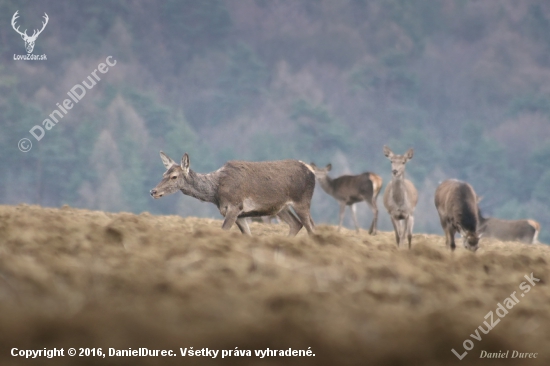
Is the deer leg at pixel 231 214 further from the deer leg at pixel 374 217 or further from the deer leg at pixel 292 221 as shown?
the deer leg at pixel 374 217

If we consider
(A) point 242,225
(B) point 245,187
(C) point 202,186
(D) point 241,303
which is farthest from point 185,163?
(D) point 241,303

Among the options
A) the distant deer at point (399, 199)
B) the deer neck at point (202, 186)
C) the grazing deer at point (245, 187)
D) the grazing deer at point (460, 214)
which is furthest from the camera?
the distant deer at point (399, 199)

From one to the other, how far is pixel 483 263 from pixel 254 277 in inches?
106

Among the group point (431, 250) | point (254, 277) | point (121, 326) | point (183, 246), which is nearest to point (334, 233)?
point (431, 250)

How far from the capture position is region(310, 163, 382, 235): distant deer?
2211 cm

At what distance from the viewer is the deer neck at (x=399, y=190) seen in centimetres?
1347

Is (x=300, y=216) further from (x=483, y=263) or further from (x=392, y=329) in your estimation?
(x=392, y=329)

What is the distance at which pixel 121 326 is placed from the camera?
8.54 feet

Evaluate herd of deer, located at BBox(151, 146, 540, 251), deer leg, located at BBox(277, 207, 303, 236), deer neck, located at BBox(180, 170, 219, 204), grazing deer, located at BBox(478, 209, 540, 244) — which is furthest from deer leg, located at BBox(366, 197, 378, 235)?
deer neck, located at BBox(180, 170, 219, 204)

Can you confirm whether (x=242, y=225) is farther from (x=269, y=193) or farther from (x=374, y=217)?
(x=374, y=217)

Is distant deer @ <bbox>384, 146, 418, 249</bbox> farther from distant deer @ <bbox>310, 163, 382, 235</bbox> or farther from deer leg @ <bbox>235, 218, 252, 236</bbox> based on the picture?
distant deer @ <bbox>310, 163, 382, 235</bbox>

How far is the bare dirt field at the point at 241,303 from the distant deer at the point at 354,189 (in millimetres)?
16518

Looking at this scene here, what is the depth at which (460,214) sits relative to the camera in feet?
37.2

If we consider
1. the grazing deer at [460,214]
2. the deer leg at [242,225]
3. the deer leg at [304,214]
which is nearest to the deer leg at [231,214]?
the deer leg at [242,225]
